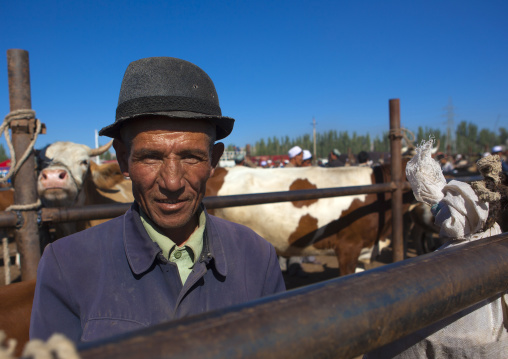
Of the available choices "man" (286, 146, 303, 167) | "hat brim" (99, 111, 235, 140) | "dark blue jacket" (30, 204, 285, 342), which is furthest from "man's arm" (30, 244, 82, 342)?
"man" (286, 146, 303, 167)

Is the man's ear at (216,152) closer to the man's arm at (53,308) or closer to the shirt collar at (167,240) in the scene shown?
the shirt collar at (167,240)

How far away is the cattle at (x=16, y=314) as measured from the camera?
4.54 feet

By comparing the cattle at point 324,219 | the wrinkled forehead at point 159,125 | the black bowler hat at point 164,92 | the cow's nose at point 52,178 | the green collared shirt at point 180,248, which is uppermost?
the black bowler hat at point 164,92

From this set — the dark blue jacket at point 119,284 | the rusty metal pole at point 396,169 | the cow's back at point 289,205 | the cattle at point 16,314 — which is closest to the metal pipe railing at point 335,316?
the dark blue jacket at point 119,284

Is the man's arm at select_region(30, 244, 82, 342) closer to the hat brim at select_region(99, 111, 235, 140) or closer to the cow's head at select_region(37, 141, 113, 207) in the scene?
the hat brim at select_region(99, 111, 235, 140)

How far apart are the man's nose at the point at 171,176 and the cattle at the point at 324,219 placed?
3.17 m

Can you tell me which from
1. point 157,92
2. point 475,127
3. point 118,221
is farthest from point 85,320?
point 475,127

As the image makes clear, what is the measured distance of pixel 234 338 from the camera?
338 mm

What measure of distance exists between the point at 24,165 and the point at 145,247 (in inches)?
50.2

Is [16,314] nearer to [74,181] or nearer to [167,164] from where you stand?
[167,164]

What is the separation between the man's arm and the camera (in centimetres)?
89

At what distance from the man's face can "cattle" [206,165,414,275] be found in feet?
10.3

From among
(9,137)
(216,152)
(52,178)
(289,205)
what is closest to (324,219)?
(289,205)

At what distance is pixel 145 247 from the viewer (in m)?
0.97
